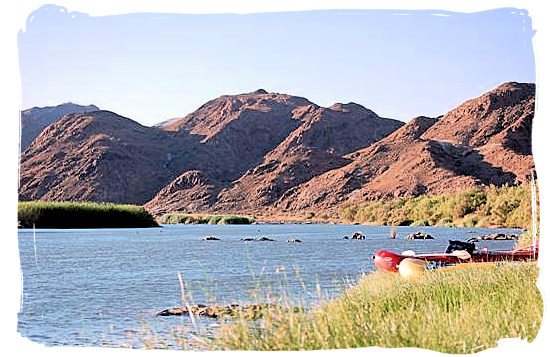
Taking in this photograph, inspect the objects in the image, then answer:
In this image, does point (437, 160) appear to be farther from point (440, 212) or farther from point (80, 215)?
point (80, 215)

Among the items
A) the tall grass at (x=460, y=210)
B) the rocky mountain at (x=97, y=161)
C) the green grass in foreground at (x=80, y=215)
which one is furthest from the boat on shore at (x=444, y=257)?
the tall grass at (x=460, y=210)

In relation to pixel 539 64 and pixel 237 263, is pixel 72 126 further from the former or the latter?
pixel 539 64

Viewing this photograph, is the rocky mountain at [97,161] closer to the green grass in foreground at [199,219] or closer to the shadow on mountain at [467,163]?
the green grass in foreground at [199,219]

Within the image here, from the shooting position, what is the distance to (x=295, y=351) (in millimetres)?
4324

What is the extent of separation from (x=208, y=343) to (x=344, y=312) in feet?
2.86

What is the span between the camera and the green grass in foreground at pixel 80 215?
945 inches

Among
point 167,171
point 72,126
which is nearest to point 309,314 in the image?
point 72,126

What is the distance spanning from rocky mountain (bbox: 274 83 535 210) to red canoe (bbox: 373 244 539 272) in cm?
2498

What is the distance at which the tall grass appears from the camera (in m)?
33.4

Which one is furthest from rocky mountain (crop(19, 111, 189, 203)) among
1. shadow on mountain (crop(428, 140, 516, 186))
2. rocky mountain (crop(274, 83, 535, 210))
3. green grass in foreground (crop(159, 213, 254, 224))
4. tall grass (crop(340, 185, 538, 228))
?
shadow on mountain (crop(428, 140, 516, 186))

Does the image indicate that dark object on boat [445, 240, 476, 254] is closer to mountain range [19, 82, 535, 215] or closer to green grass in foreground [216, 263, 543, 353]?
green grass in foreground [216, 263, 543, 353]

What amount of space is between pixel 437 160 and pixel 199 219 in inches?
662

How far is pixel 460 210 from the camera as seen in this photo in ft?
132

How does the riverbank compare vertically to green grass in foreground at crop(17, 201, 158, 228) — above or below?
below
